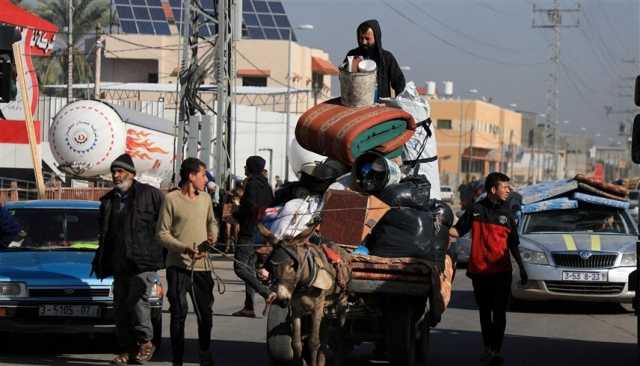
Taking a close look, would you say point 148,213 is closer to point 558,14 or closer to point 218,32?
point 218,32

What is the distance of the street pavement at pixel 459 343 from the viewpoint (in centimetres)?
1199

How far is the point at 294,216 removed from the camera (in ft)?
33.8

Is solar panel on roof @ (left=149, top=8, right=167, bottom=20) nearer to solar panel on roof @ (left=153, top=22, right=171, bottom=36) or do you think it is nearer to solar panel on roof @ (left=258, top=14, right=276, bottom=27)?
solar panel on roof @ (left=153, top=22, right=171, bottom=36)

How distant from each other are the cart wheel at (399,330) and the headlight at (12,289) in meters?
3.81

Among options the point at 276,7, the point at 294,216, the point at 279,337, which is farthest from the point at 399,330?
the point at 276,7

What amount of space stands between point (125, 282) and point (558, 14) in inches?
3081

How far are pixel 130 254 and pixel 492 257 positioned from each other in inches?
133

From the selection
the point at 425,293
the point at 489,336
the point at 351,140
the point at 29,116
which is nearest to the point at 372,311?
the point at 425,293

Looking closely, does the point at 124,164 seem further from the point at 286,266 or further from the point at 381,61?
the point at 286,266

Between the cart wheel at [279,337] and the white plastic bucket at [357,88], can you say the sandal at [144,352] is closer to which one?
the cart wheel at [279,337]

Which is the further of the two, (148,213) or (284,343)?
(148,213)

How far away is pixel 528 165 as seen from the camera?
13925cm

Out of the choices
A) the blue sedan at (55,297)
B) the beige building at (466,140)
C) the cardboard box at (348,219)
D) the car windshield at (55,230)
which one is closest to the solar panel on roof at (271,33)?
the beige building at (466,140)

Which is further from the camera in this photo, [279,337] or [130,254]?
[130,254]
